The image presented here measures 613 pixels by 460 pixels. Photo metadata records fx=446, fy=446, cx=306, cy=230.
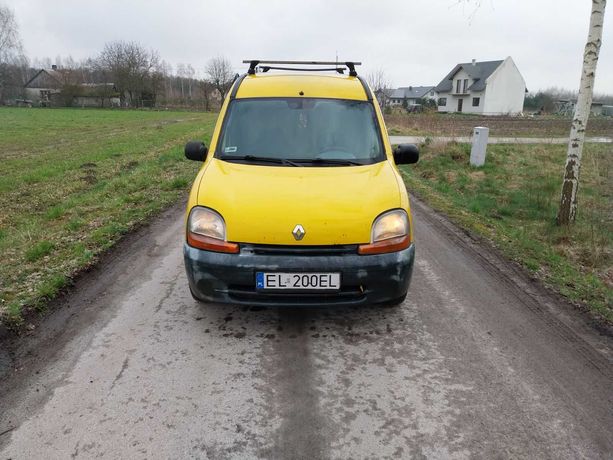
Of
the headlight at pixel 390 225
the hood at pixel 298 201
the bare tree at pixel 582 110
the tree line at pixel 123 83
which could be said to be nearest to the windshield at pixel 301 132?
the hood at pixel 298 201

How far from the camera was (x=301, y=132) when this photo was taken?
4.43 meters

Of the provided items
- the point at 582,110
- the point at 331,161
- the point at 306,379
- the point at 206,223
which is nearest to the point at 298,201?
the point at 206,223

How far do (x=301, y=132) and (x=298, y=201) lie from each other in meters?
1.21

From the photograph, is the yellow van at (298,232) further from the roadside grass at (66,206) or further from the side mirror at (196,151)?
the roadside grass at (66,206)

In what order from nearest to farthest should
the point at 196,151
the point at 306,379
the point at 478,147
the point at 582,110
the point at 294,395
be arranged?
1. the point at 294,395
2. the point at 306,379
3. the point at 196,151
4. the point at 582,110
5. the point at 478,147

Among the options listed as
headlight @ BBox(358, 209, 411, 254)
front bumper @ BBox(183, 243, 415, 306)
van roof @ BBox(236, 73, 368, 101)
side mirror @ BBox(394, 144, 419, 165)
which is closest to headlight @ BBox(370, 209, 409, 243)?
headlight @ BBox(358, 209, 411, 254)

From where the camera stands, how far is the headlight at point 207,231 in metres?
3.42

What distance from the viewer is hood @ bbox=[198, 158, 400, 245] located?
335cm

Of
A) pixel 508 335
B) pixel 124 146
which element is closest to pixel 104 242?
pixel 508 335

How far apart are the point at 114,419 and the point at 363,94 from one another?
3801mm

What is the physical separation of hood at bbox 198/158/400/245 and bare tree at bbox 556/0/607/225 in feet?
15.8

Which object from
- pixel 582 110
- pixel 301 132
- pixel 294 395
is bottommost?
pixel 294 395

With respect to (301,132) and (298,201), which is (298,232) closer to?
(298,201)

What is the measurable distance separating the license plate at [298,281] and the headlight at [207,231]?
1.03 feet
